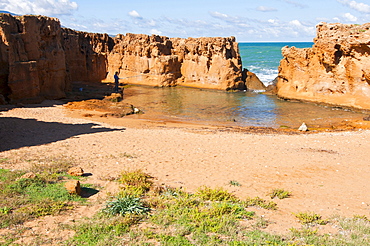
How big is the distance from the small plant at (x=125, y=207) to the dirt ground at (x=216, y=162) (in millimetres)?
313

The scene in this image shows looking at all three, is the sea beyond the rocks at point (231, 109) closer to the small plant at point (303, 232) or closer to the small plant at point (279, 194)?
the small plant at point (279, 194)

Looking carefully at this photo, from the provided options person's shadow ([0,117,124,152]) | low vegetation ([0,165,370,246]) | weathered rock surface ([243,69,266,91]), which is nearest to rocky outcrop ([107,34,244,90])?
weathered rock surface ([243,69,266,91])

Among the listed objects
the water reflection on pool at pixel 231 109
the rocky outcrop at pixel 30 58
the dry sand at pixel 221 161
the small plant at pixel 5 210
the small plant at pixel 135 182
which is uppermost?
the rocky outcrop at pixel 30 58

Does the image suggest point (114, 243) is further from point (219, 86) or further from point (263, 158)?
point (219, 86)

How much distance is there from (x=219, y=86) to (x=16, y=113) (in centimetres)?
2327

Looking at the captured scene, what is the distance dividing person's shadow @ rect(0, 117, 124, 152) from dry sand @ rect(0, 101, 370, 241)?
3cm

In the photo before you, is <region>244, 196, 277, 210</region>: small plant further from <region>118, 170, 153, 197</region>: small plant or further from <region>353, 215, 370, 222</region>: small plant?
<region>118, 170, 153, 197</region>: small plant

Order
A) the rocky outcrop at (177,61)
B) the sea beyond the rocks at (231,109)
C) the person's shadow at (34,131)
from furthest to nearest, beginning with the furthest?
1. the rocky outcrop at (177,61)
2. the sea beyond the rocks at (231,109)
3. the person's shadow at (34,131)

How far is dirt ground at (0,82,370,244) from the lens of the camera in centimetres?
716

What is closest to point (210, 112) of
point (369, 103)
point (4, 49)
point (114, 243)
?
point (369, 103)

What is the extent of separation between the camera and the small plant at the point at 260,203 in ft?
23.1

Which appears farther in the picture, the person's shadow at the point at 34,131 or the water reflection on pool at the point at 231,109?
the water reflection on pool at the point at 231,109

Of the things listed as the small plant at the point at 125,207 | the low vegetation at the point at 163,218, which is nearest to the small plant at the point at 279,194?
the low vegetation at the point at 163,218

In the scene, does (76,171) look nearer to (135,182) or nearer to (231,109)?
(135,182)
